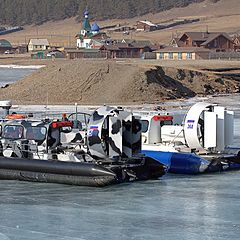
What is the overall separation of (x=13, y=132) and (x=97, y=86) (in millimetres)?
29223

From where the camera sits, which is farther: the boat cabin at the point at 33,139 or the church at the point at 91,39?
the church at the point at 91,39

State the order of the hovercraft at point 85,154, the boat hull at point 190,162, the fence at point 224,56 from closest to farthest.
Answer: the hovercraft at point 85,154
the boat hull at point 190,162
the fence at point 224,56

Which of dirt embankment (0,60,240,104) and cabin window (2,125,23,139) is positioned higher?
dirt embankment (0,60,240,104)

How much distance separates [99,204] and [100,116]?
11.2ft

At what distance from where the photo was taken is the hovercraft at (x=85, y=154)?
2302 centimetres

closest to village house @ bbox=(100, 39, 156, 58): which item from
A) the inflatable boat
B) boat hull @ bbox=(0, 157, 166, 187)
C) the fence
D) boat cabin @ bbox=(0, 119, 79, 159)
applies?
the fence

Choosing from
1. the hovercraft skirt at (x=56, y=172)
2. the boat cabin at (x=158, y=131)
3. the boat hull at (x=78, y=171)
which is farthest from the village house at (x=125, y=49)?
the hovercraft skirt at (x=56, y=172)

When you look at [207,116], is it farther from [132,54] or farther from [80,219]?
[132,54]

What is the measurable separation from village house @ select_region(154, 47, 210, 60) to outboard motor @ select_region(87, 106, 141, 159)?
99009 millimetres

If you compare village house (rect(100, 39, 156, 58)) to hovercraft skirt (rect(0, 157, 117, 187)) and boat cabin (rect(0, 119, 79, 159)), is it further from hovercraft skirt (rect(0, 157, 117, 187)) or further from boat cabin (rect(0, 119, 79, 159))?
hovercraft skirt (rect(0, 157, 117, 187))

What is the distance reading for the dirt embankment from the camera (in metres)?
52.6

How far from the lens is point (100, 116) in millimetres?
23562

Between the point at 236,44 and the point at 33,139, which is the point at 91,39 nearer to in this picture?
the point at 236,44

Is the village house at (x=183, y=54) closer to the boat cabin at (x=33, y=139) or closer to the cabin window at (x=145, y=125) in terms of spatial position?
the cabin window at (x=145, y=125)
